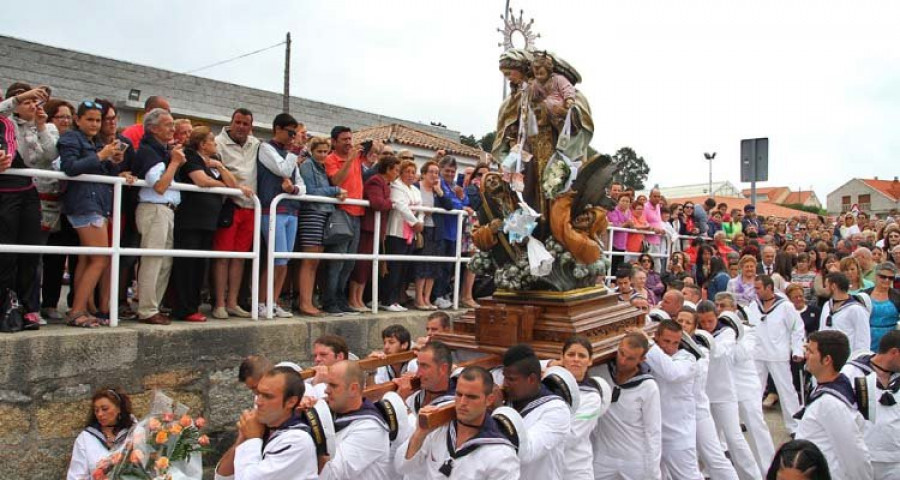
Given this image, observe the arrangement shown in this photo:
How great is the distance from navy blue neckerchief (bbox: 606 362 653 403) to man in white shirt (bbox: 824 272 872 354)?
348 centimetres

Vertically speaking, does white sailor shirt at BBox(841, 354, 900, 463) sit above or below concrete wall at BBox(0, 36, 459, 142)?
below

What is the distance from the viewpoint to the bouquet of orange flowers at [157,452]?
164 inches

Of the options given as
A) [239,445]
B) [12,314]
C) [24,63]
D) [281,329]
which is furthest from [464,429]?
[24,63]

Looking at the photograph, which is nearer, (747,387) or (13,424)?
(13,424)

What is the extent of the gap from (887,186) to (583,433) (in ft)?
204

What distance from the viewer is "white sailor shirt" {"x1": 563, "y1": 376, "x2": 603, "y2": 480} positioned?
14.8 feet

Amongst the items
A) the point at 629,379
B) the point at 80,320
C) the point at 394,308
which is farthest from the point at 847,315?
the point at 80,320

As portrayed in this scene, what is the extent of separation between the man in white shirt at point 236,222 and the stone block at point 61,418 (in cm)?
144

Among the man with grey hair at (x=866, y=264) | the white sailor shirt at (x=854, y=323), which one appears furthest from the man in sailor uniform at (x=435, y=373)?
the man with grey hair at (x=866, y=264)

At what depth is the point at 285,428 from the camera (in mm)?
3732

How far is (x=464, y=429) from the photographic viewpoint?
12.4 ft

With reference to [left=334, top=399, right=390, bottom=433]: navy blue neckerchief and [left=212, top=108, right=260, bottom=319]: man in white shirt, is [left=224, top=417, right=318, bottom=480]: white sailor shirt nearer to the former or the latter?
[left=334, top=399, right=390, bottom=433]: navy blue neckerchief

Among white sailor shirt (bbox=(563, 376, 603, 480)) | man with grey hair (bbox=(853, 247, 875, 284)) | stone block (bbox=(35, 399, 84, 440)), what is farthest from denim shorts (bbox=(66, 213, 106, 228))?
man with grey hair (bbox=(853, 247, 875, 284))

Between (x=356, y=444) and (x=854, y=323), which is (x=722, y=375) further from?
(x=356, y=444)
